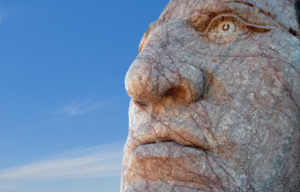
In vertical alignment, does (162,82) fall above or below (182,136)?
above

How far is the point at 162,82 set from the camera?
282cm

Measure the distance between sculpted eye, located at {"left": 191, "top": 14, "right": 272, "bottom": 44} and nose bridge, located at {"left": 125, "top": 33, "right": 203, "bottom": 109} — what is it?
1.53ft

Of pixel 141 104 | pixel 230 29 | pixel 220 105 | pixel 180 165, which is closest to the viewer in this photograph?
pixel 180 165

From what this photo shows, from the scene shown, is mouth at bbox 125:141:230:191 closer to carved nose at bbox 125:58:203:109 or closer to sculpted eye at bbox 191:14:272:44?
carved nose at bbox 125:58:203:109

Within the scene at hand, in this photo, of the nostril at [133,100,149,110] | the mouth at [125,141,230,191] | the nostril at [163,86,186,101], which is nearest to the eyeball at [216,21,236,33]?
the nostril at [163,86,186,101]

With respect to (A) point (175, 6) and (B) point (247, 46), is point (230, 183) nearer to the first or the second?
(B) point (247, 46)

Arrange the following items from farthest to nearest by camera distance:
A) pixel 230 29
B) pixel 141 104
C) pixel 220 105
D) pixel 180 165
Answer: pixel 230 29 < pixel 141 104 < pixel 220 105 < pixel 180 165

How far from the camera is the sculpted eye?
3.22 meters

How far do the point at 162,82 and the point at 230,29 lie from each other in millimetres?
898

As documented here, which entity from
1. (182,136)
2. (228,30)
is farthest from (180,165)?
(228,30)

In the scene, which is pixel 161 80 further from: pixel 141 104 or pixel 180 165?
pixel 180 165

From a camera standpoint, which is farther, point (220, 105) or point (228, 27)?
point (228, 27)

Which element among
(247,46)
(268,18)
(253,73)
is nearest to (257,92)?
(253,73)

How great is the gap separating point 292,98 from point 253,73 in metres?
0.38
